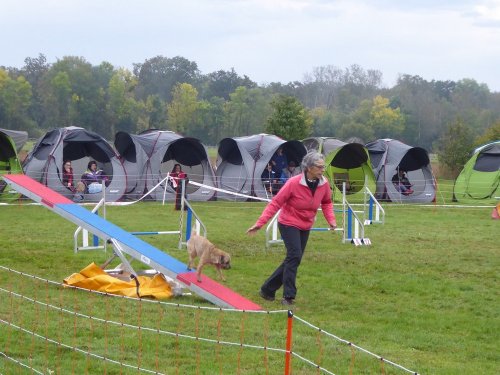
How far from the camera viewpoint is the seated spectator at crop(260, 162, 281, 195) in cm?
2062

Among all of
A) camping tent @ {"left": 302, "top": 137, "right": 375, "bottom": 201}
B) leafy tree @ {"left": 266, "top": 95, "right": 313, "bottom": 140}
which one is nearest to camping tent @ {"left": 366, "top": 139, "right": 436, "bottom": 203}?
camping tent @ {"left": 302, "top": 137, "right": 375, "bottom": 201}

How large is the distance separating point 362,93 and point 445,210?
76924mm

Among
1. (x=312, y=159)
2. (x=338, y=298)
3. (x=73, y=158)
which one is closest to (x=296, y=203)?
(x=312, y=159)

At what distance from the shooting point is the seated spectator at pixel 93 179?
18406mm

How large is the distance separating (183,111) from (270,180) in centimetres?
3639

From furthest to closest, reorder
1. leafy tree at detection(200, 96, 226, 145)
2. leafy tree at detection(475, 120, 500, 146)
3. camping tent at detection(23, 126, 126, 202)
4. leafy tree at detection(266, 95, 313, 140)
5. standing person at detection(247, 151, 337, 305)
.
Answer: leafy tree at detection(200, 96, 226, 145) → leafy tree at detection(475, 120, 500, 146) → leafy tree at detection(266, 95, 313, 140) → camping tent at detection(23, 126, 126, 202) → standing person at detection(247, 151, 337, 305)

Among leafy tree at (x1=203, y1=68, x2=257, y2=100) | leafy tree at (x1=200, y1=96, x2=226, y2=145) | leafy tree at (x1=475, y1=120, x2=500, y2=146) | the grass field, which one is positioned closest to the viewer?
the grass field

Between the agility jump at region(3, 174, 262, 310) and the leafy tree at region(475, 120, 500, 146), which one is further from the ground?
the leafy tree at region(475, 120, 500, 146)

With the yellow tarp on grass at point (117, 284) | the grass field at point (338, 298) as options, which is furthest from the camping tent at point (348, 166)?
the yellow tarp on grass at point (117, 284)

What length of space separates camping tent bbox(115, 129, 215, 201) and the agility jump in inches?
406

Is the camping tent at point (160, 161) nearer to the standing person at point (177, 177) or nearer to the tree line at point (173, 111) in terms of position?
the standing person at point (177, 177)

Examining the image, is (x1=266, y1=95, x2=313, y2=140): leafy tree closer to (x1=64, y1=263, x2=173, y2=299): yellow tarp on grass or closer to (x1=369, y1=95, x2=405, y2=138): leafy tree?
(x1=64, y1=263, x2=173, y2=299): yellow tarp on grass

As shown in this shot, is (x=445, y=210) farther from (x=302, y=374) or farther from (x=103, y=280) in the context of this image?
(x=302, y=374)

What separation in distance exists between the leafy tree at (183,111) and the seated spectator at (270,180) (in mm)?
35168
